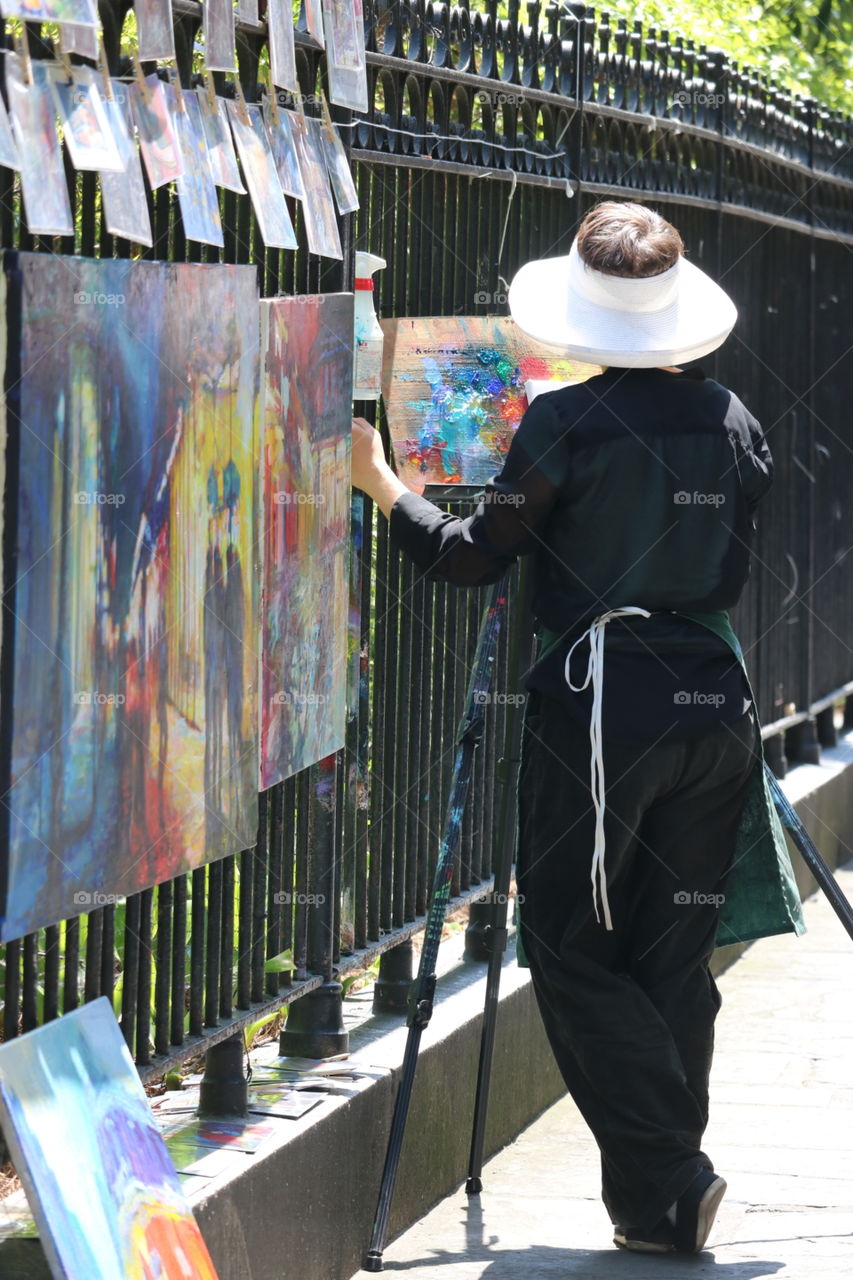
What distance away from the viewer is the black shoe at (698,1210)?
4.05 m

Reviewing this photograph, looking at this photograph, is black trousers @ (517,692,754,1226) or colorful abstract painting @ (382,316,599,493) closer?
black trousers @ (517,692,754,1226)

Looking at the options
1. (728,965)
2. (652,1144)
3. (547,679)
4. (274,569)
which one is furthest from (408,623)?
(728,965)

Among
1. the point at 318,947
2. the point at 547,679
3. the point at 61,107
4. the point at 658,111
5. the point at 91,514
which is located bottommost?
the point at 318,947

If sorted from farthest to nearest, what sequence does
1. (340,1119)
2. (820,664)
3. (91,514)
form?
(820,664) < (340,1119) < (91,514)

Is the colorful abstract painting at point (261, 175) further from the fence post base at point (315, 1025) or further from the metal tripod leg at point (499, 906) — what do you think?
the fence post base at point (315, 1025)

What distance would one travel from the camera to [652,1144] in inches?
159

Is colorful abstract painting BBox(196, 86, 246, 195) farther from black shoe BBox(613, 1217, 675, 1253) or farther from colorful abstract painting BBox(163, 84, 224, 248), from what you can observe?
black shoe BBox(613, 1217, 675, 1253)

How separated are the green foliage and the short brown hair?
16.9 ft

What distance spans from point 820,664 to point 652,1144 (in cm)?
503

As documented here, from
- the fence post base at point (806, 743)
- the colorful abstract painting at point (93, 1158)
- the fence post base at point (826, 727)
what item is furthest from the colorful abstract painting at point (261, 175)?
the fence post base at point (826, 727)

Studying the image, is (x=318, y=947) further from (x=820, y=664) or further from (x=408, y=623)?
(x=820, y=664)

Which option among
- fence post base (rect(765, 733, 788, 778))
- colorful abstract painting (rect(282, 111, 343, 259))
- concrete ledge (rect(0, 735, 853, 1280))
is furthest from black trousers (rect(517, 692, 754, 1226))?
fence post base (rect(765, 733, 788, 778))

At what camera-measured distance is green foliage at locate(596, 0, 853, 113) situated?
9.27 m

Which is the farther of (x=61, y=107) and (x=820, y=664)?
(x=820, y=664)
